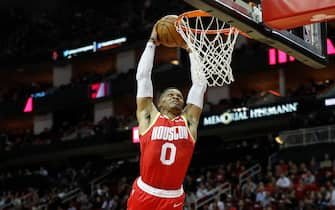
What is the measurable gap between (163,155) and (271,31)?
2023mm

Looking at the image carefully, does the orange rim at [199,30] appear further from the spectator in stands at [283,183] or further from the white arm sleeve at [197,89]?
the spectator in stands at [283,183]

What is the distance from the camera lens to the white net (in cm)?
748

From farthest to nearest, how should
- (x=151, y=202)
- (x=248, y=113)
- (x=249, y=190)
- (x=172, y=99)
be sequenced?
(x=248, y=113), (x=249, y=190), (x=172, y=99), (x=151, y=202)

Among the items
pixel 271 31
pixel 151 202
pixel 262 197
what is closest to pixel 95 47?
pixel 262 197

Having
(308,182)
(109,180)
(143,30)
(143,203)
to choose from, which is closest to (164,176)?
(143,203)

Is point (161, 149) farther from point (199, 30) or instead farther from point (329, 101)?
point (329, 101)

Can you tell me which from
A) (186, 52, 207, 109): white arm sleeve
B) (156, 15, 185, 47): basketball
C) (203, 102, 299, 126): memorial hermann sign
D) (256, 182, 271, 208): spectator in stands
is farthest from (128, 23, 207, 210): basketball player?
(203, 102, 299, 126): memorial hermann sign

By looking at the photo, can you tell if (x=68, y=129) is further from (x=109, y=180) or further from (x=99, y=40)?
(x=109, y=180)

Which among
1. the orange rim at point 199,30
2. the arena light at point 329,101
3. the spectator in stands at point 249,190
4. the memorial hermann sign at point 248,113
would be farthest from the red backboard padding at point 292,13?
the memorial hermann sign at point 248,113

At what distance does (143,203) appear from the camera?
6438 millimetres

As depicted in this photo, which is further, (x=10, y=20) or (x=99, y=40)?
(x=10, y=20)

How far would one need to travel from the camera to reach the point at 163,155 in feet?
21.3

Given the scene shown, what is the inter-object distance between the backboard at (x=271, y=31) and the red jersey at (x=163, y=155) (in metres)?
1.20

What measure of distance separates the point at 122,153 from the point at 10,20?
11461 mm
